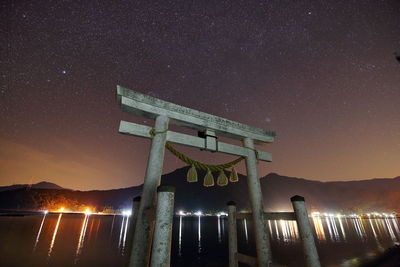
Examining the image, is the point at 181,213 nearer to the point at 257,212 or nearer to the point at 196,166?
the point at 257,212

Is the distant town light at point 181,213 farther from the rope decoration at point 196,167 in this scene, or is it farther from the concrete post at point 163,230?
the concrete post at point 163,230

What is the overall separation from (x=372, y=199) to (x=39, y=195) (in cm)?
24420

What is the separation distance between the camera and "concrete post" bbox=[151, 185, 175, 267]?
1.93 meters

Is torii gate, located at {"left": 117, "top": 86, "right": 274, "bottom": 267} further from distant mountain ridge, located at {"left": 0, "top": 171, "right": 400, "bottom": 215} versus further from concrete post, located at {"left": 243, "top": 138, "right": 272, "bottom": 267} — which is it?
distant mountain ridge, located at {"left": 0, "top": 171, "right": 400, "bottom": 215}

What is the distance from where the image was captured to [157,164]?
3.09m

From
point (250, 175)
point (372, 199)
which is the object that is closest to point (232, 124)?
point (250, 175)

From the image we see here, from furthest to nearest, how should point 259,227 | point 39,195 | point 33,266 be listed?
1. point 39,195
2. point 33,266
3. point 259,227

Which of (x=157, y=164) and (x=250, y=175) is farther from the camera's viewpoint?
(x=250, y=175)

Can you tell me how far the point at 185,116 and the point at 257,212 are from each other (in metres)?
2.65

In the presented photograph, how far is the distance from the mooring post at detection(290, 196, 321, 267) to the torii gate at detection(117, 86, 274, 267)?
824 mm

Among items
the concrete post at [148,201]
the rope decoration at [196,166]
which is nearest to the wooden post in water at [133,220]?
the concrete post at [148,201]

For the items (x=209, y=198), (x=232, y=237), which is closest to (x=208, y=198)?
(x=209, y=198)

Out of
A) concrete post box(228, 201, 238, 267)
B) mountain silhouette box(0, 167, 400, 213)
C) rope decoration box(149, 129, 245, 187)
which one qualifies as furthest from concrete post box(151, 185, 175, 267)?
mountain silhouette box(0, 167, 400, 213)

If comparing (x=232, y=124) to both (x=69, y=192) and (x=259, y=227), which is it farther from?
(x=69, y=192)
